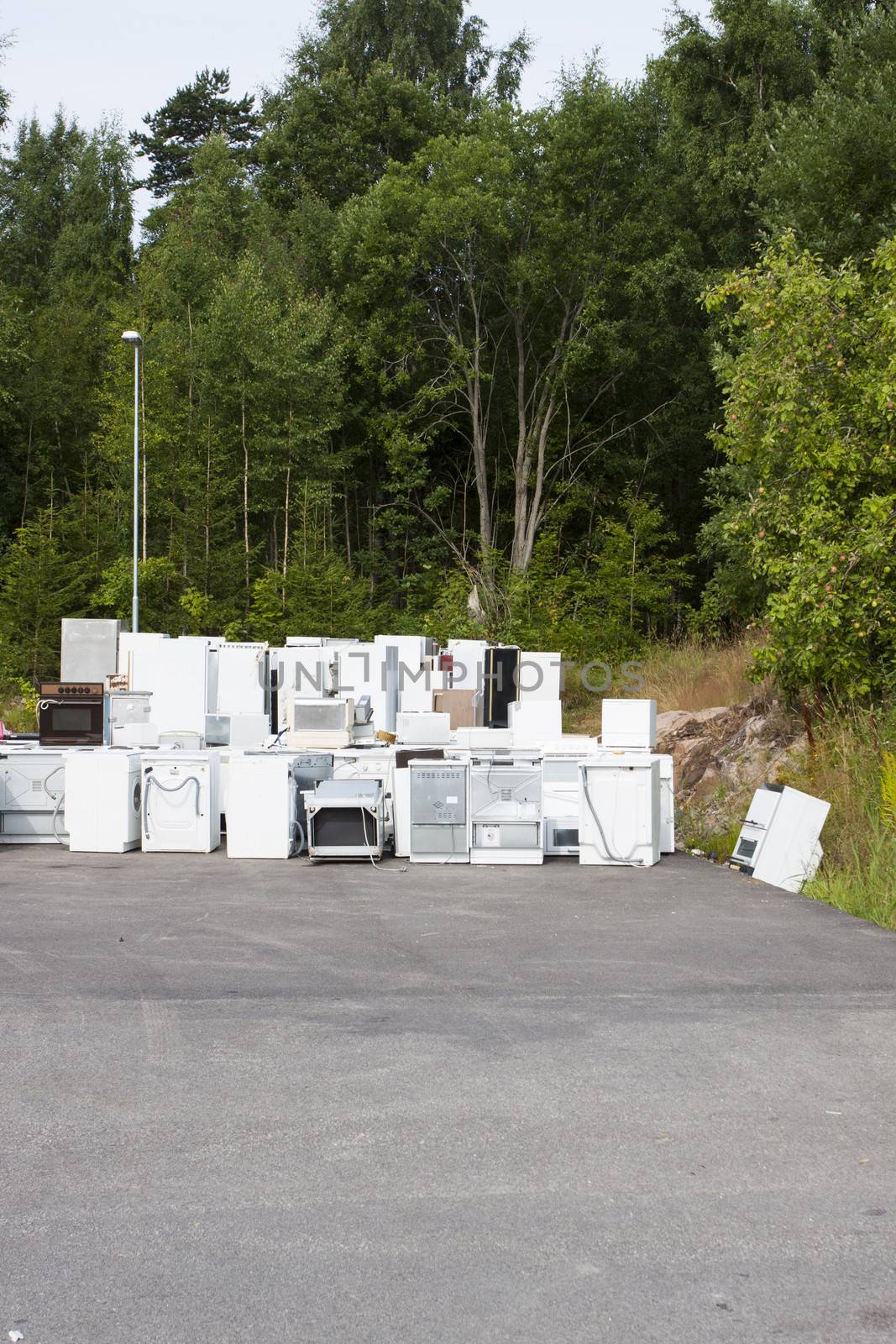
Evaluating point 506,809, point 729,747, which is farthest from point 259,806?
point 729,747

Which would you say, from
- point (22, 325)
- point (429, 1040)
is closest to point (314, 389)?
point (22, 325)

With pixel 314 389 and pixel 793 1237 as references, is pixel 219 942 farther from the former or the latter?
pixel 314 389

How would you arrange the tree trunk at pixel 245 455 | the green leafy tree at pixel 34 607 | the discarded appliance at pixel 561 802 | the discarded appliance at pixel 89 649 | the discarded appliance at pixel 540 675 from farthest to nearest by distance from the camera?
1. the tree trunk at pixel 245 455
2. the green leafy tree at pixel 34 607
3. the discarded appliance at pixel 89 649
4. the discarded appliance at pixel 540 675
5. the discarded appliance at pixel 561 802

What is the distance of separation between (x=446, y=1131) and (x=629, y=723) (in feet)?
28.8

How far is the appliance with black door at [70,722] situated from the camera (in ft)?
46.1

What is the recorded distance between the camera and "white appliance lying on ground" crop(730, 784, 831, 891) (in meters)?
11.4

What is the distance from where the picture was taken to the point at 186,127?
164 feet

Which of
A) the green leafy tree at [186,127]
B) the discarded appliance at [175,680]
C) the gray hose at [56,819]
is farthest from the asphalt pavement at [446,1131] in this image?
the green leafy tree at [186,127]

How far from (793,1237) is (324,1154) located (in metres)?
1.73

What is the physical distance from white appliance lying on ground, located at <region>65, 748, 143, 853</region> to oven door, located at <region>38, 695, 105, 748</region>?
1.16 m

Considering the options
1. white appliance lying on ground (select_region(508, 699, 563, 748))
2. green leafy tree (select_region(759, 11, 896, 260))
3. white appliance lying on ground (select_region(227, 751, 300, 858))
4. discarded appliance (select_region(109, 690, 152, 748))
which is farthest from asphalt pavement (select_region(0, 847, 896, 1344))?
green leafy tree (select_region(759, 11, 896, 260))

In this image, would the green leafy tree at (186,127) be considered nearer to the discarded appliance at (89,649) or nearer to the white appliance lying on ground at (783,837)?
the discarded appliance at (89,649)

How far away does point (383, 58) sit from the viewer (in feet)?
124

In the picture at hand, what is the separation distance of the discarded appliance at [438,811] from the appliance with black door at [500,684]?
23.2 feet
